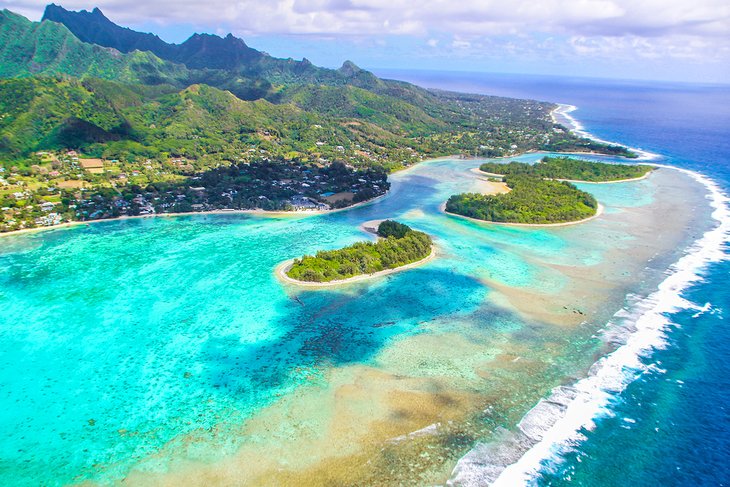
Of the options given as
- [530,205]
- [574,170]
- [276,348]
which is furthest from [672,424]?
[574,170]

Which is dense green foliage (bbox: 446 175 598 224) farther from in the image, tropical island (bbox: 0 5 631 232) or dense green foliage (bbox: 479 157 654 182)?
tropical island (bbox: 0 5 631 232)

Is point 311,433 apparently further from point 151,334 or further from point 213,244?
point 213,244

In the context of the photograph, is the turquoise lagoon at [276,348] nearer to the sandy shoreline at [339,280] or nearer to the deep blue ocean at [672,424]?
the sandy shoreline at [339,280]

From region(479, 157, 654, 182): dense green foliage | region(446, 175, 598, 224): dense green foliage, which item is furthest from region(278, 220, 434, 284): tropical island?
region(479, 157, 654, 182): dense green foliage

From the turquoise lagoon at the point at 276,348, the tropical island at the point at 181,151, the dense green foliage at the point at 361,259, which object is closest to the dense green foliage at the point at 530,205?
the turquoise lagoon at the point at 276,348

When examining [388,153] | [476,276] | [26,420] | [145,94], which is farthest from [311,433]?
[145,94]

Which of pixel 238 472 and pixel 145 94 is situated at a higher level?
pixel 145 94
